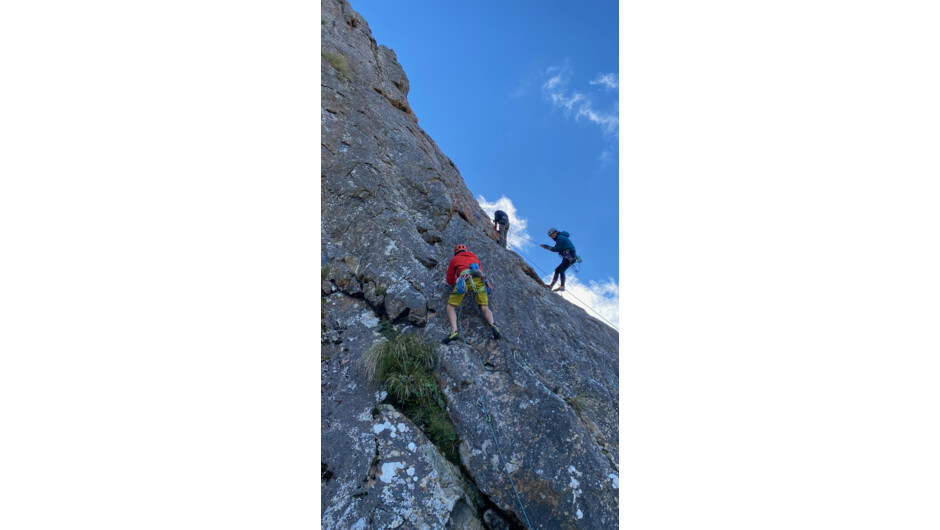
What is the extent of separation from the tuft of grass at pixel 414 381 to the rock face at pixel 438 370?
0.44 ft

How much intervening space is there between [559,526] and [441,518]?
1.43 metres

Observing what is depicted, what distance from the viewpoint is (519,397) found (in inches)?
242

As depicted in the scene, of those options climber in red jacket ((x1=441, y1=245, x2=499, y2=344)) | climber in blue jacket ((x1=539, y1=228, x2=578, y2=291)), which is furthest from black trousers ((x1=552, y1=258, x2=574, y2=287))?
climber in red jacket ((x1=441, y1=245, x2=499, y2=344))

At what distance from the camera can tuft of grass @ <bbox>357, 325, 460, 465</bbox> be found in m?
5.80

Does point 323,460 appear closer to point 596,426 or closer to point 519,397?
point 519,397

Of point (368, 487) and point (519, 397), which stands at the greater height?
point (519, 397)

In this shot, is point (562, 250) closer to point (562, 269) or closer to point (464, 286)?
point (562, 269)

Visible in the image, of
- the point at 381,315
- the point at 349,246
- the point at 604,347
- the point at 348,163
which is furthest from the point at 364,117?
the point at 604,347

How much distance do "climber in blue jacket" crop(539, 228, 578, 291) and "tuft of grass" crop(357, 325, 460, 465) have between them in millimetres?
5040

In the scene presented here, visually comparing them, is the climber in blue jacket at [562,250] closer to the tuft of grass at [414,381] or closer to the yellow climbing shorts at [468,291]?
the yellow climbing shorts at [468,291]

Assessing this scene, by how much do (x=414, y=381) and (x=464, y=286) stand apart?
5.57 ft

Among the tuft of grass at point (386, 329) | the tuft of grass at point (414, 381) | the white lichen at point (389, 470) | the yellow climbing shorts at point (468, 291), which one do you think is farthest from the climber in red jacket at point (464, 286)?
the white lichen at point (389, 470)

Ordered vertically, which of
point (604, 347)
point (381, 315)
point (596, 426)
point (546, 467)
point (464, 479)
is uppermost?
point (604, 347)

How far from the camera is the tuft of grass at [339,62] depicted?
11.8 metres
